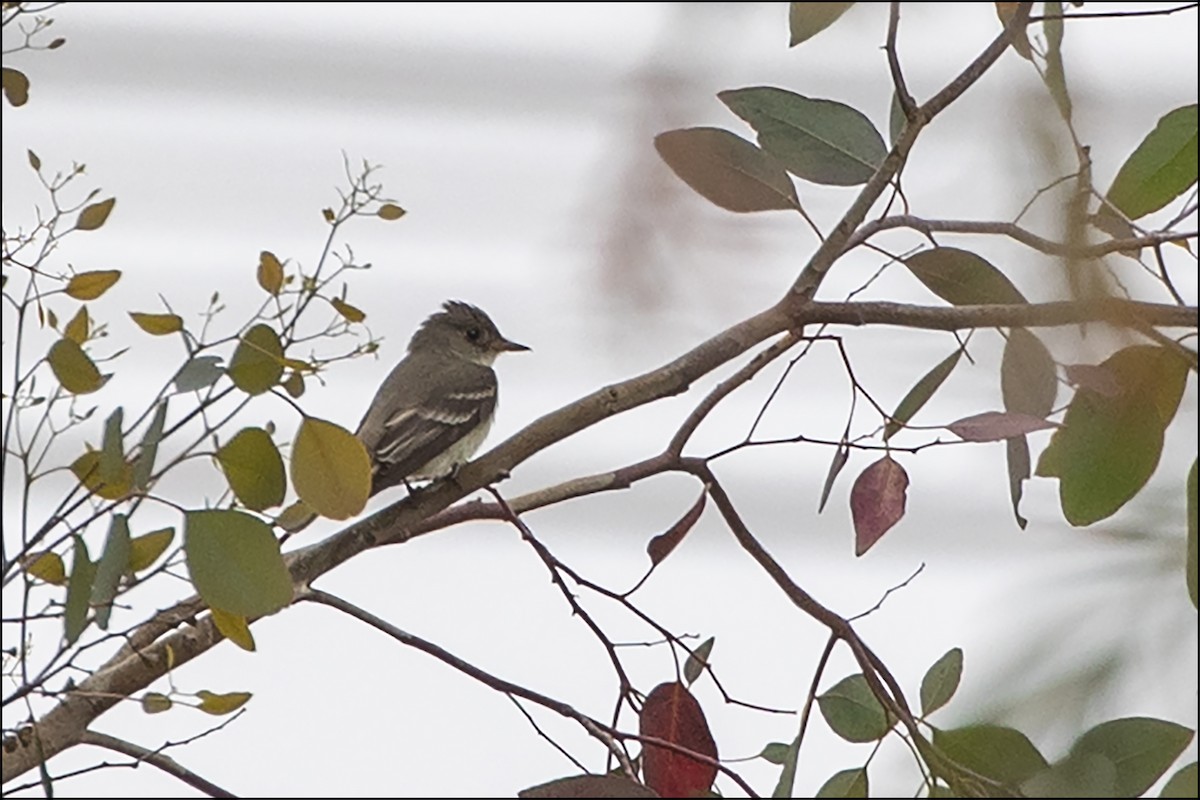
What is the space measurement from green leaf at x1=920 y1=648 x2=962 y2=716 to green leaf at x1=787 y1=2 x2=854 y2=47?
35 cm

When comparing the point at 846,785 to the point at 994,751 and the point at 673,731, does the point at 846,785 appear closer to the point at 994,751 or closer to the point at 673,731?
the point at 673,731

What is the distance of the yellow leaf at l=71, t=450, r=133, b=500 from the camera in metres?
1.14

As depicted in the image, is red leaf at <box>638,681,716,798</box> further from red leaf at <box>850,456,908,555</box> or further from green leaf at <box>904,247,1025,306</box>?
green leaf at <box>904,247,1025,306</box>

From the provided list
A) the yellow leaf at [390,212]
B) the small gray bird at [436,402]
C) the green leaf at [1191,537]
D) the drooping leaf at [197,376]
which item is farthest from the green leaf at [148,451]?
the small gray bird at [436,402]

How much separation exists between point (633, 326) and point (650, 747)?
0.70m

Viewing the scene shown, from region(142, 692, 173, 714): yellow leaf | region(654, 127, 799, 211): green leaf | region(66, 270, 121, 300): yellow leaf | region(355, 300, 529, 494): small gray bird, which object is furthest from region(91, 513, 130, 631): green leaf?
region(355, 300, 529, 494): small gray bird

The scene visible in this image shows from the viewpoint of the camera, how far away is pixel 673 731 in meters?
1.07

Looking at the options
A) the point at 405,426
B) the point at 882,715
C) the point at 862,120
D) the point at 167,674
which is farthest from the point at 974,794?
the point at 405,426

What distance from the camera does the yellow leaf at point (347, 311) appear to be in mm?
1296

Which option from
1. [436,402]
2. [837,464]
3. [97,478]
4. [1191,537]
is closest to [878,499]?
[837,464]

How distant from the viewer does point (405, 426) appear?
7.87ft

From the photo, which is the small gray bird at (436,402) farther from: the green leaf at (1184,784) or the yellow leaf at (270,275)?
the green leaf at (1184,784)

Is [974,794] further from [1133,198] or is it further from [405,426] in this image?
[405,426]

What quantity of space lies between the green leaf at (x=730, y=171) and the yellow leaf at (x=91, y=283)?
0.52 metres
